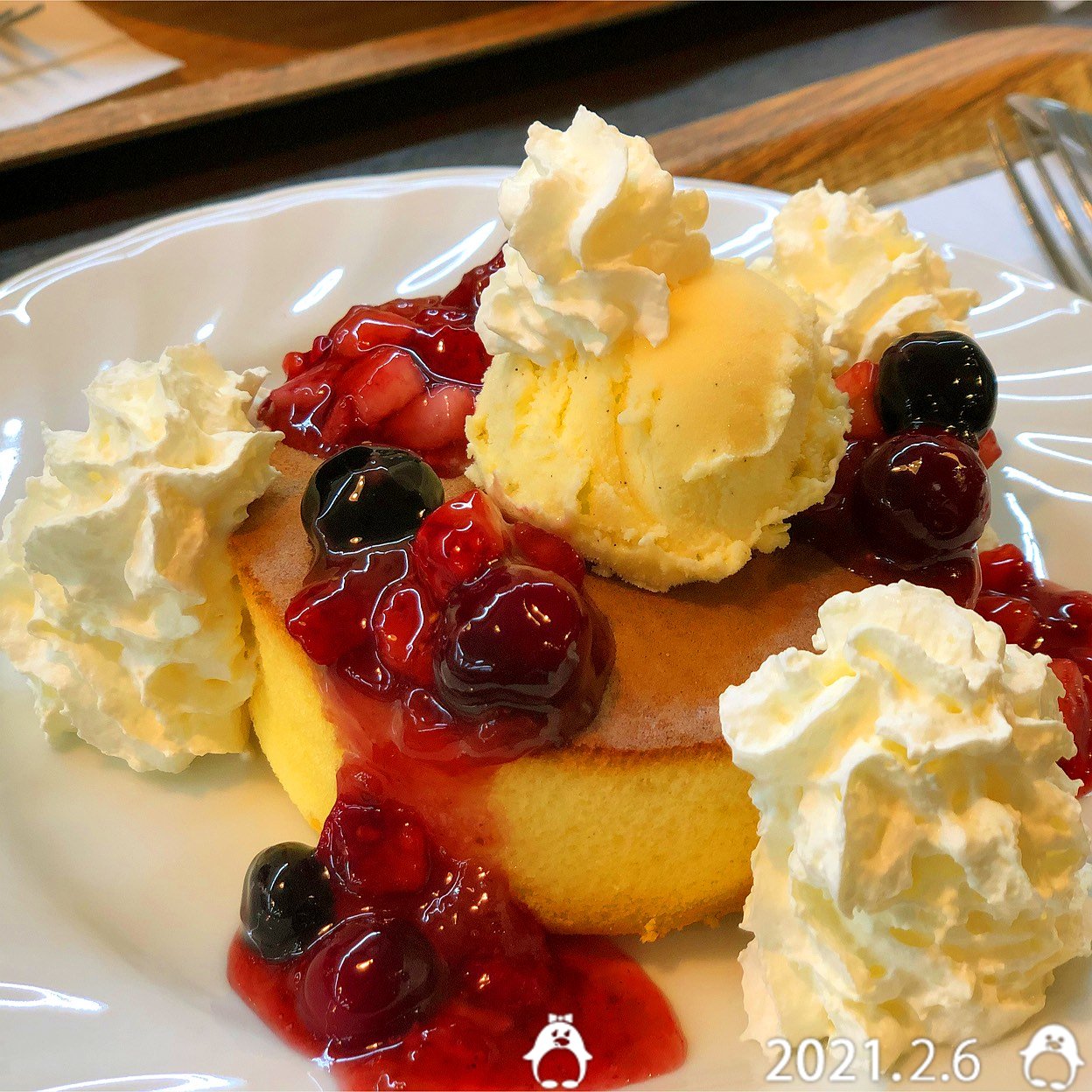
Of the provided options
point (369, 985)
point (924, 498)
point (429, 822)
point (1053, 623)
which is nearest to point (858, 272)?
point (924, 498)

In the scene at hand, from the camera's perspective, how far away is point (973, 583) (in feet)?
5.57

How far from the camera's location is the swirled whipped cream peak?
5.19ft

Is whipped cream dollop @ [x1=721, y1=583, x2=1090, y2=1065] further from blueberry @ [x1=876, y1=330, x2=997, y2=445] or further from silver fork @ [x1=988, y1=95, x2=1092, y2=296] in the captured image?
silver fork @ [x1=988, y1=95, x2=1092, y2=296]

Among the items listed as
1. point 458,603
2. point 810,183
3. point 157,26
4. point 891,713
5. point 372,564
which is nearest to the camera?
point 891,713

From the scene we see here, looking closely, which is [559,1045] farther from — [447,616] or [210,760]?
[210,760]

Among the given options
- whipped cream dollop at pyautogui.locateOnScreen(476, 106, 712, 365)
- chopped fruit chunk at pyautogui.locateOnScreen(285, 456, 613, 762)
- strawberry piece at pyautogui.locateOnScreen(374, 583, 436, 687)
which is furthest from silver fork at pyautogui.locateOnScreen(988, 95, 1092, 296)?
strawberry piece at pyautogui.locateOnScreen(374, 583, 436, 687)

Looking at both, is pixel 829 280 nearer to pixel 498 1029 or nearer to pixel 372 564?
pixel 372 564

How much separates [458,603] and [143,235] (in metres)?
1.68

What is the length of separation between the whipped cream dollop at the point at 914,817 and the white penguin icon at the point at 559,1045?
0.31 meters

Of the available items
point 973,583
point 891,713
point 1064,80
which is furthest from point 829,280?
point 1064,80

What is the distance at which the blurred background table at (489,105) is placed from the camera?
11.1ft

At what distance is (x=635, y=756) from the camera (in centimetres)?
144

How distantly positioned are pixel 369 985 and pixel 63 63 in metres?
3.23

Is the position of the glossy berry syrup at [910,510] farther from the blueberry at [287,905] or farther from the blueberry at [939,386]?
the blueberry at [287,905]
